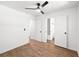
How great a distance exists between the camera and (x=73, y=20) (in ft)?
11.8

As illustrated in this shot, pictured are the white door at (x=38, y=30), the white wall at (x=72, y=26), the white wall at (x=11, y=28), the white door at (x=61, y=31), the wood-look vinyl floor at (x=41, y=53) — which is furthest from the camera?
the white door at (x=38, y=30)

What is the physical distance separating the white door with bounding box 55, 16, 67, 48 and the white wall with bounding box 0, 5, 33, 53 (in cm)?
217

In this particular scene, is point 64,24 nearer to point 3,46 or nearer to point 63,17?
point 63,17

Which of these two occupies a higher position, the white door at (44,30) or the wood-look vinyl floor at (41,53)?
the white door at (44,30)

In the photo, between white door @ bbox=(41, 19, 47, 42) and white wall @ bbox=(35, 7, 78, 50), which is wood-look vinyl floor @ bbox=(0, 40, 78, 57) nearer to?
white wall @ bbox=(35, 7, 78, 50)

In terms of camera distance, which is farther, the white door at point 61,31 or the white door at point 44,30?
the white door at point 44,30

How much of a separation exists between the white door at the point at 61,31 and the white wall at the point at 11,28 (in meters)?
2.17

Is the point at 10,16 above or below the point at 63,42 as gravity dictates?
above

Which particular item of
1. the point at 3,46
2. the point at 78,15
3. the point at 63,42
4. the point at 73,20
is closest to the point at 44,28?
the point at 63,42

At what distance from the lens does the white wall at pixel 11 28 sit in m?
3.29

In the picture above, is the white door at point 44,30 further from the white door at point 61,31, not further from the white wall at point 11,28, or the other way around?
the white wall at point 11,28

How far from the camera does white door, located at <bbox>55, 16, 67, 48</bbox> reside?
13.1 feet

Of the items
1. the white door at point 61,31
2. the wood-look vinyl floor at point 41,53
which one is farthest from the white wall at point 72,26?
the wood-look vinyl floor at point 41,53

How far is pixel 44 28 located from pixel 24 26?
1509 mm
